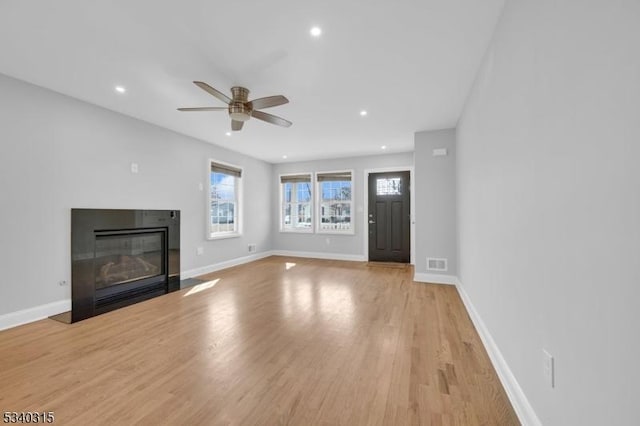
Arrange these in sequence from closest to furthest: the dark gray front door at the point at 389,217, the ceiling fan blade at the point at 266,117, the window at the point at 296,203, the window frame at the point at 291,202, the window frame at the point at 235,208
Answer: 1. the ceiling fan blade at the point at 266,117
2. the window frame at the point at 235,208
3. the dark gray front door at the point at 389,217
4. the window frame at the point at 291,202
5. the window at the point at 296,203

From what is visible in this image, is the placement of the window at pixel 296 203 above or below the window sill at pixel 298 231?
above

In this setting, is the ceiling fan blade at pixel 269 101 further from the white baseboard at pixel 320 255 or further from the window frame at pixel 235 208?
the white baseboard at pixel 320 255

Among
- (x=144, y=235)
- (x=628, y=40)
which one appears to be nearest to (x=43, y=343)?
(x=144, y=235)

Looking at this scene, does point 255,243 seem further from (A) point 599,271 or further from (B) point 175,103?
(A) point 599,271

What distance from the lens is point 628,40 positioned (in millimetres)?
736

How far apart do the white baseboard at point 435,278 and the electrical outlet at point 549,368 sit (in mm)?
3142

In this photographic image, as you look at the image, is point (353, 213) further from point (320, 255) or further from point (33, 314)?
point (33, 314)

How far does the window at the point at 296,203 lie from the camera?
22.8ft

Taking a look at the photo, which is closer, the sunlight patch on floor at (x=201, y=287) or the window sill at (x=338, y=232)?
the sunlight patch on floor at (x=201, y=287)

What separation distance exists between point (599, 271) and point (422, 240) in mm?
3659

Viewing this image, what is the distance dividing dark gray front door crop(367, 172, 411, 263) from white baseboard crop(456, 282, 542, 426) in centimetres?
337

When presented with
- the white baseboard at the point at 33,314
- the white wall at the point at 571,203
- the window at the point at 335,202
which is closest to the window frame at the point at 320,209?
the window at the point at 335,202

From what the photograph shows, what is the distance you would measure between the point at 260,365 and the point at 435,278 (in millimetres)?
3348

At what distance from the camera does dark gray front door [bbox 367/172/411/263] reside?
19.5ft
